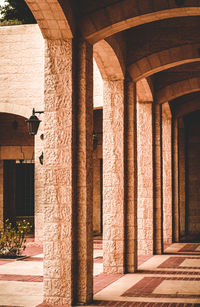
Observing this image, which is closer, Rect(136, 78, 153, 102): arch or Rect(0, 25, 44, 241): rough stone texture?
Rect(136, 78, 153, 102): arch

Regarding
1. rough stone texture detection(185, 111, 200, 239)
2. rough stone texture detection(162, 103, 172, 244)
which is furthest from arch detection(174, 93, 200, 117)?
rough stone texture detection(185, 111, 200, 239)

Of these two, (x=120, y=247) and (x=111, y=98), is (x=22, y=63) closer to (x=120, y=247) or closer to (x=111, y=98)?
(x=111, y=98)

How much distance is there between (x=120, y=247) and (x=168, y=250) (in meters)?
4.81

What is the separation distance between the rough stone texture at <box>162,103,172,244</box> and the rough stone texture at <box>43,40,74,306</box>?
8665 millimetres

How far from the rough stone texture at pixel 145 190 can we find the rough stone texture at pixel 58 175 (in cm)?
590

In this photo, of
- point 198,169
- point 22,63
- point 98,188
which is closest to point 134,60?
point 22,63

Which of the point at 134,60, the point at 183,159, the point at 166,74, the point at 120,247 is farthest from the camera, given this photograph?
the point at 183,159

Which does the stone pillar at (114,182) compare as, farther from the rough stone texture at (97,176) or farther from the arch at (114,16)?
the rough stone texture at (97,176)

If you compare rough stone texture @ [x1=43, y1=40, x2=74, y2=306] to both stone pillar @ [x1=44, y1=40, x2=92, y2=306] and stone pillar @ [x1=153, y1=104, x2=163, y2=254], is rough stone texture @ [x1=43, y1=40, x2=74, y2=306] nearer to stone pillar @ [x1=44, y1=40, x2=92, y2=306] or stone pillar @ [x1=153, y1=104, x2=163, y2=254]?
stone pillar @ [x1=44, y1=40, x2=92, y2=306]

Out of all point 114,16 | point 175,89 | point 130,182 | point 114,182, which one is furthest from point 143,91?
point 114,16

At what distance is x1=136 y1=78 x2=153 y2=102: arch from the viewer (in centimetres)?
1264

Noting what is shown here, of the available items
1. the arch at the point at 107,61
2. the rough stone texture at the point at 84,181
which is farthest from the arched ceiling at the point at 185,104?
the rough stone texture at the point at 84,181

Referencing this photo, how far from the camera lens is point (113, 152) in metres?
10.2

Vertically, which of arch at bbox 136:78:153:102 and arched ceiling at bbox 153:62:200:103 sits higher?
arched ceiling at bbox 153:62:200:103
